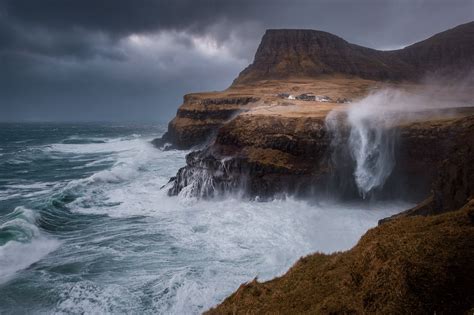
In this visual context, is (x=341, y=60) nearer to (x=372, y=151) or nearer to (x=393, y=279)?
(x=372, y=151)

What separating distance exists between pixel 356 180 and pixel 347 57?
118 m

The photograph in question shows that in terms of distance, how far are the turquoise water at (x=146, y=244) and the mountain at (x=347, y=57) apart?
334 ft

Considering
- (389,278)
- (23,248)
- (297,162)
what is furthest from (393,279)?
(297,162)

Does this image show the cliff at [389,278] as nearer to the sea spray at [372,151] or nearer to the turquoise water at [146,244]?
the turquoise water at [146,244]

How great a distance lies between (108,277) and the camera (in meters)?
17.4

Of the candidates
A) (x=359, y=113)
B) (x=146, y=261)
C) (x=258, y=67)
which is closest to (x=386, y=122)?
(x=359, y=113)

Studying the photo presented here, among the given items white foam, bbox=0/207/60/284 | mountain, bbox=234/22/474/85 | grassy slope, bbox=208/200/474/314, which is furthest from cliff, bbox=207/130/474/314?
mountain, bbox=234/22/474/85

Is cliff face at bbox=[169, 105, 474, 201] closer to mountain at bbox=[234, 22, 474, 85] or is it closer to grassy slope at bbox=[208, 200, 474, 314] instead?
grassy slope at bbox=[208, 200, 474, 314]

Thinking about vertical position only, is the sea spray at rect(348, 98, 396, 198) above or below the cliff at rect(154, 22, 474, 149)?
below

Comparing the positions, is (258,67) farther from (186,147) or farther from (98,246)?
(98,246)

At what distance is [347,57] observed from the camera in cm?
13538

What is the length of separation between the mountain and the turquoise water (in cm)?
10178

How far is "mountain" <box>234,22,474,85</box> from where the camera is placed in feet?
416

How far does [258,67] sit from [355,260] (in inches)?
5363
